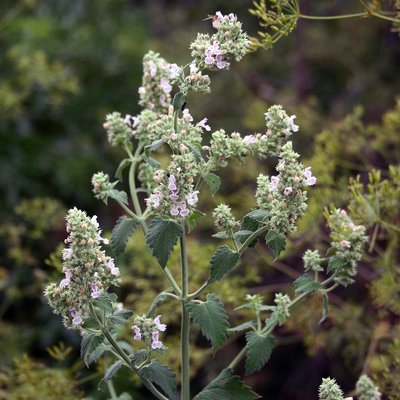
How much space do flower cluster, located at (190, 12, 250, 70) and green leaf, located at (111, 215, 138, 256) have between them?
0.35m

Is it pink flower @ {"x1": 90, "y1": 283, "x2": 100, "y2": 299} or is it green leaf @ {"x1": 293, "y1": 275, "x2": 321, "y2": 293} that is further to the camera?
green leaf @ {"x1": 293, "y1": 275, "x2": 321, "y2": 293}

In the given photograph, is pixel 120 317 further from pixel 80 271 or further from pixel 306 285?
pixel 306 285

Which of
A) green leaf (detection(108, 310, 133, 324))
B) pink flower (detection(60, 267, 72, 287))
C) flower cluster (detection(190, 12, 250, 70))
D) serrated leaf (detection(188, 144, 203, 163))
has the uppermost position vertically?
flower cluster (detection(190, 12, 250, 70))

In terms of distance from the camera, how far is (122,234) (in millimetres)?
1481

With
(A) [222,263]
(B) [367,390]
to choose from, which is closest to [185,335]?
(A) [222,263]

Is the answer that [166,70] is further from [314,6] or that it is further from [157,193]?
[314,6]

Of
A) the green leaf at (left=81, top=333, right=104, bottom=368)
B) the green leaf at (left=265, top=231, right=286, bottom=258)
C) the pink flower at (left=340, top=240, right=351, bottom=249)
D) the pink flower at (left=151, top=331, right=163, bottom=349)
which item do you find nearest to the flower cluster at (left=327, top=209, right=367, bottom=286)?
the pink flower at (left=340, top=240, right=351, bottom=249)

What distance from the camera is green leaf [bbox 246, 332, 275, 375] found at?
1387mm

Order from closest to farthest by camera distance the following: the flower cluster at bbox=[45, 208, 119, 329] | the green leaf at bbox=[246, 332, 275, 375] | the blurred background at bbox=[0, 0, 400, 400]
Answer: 1. the flower cluster at bbox=[45, 208, 119, 329]
2. the green leaf at bbox=[246, 332, 275, 375]
3. the blurred background at bbox=[0, 0, 400, 400]

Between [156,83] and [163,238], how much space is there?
0.39 meters

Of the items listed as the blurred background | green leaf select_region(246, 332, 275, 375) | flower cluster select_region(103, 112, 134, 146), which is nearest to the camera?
green leaf select_region(246, 332, 275, 375)

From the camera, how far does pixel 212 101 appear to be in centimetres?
462

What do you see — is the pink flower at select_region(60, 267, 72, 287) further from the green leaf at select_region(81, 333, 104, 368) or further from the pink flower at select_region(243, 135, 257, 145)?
the pink flower at select_region(243, 135, 257, 145)

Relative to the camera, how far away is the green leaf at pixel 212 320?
135 cm
